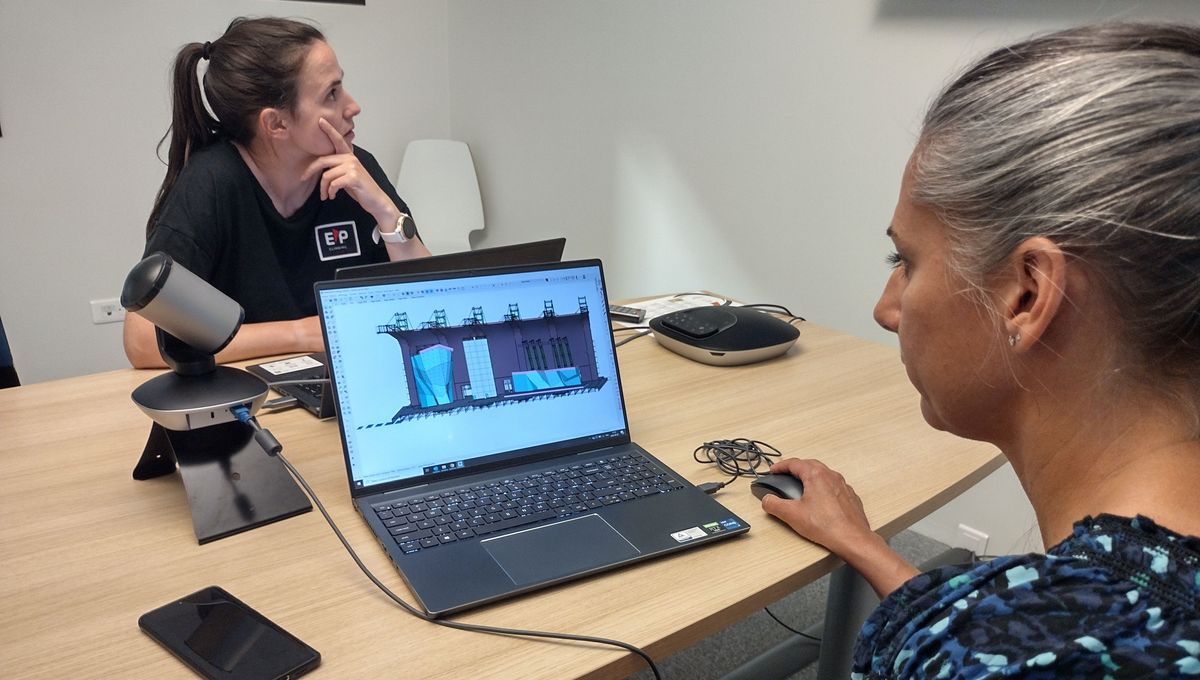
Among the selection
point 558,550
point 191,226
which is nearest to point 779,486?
point 558,550

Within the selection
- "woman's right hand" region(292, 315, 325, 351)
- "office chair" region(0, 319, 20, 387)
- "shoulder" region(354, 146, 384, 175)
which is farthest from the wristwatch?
"office chair" region(0, 319, 20, 387)

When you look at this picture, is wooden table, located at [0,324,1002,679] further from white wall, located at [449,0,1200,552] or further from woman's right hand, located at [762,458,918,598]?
white wall, located at [449,0,1200,552]

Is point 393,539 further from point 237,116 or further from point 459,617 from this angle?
point 237,116

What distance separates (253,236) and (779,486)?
1338mm

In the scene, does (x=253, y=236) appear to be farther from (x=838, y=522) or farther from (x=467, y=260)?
(x=838, y=522)

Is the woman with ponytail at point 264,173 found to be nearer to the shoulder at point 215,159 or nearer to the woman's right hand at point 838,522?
the shoulder at point 215,159

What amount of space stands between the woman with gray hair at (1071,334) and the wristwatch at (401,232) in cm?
140

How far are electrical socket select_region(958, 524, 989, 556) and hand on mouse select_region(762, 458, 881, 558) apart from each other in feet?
4.98

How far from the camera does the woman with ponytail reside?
1787mm

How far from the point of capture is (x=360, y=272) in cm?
122

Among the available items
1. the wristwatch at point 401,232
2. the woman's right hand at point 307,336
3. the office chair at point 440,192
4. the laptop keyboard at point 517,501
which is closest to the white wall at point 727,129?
the office chair at point 440,192

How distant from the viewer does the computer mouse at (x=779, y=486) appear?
1.08m

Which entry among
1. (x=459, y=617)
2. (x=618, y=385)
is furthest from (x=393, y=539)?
(x=618, y=385)

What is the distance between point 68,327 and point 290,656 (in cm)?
289
